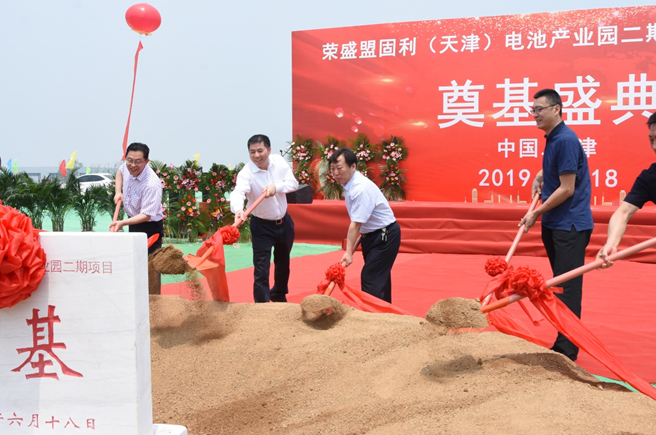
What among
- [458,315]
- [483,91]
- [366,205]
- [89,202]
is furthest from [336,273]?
[483,91]

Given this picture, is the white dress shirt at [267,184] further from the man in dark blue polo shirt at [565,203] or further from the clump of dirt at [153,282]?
the man in dark blue polo shirt at [565,203]

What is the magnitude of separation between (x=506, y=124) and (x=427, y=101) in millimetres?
1307

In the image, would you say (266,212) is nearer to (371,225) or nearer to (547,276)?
(371,225)

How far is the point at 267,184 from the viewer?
13.8 ft

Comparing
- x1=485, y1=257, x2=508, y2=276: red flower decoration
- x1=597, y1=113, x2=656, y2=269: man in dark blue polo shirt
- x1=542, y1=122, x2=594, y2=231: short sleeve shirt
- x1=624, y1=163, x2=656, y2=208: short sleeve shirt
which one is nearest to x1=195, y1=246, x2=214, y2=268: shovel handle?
x1=485, y1=257, x2=508, y2=276: red flower decoration

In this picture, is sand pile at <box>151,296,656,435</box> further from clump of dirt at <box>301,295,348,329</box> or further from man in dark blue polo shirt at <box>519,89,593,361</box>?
man in dark blue polo shirt at <box>519,89,593,361</box>

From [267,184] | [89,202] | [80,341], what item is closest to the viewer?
[80,341]

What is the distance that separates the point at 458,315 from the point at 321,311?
88 centimetres

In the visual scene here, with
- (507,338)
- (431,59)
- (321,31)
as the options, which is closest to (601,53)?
(431,59)

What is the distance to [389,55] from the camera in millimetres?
9922

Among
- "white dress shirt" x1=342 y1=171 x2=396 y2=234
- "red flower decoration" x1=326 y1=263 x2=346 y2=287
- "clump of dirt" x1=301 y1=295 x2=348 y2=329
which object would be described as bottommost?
"clump of dirt" x1=301 y1=295 x2=348 y2=329

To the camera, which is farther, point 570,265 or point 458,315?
point 570,265

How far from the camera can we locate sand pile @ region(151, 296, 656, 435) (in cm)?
209

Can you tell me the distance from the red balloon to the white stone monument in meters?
5.18
